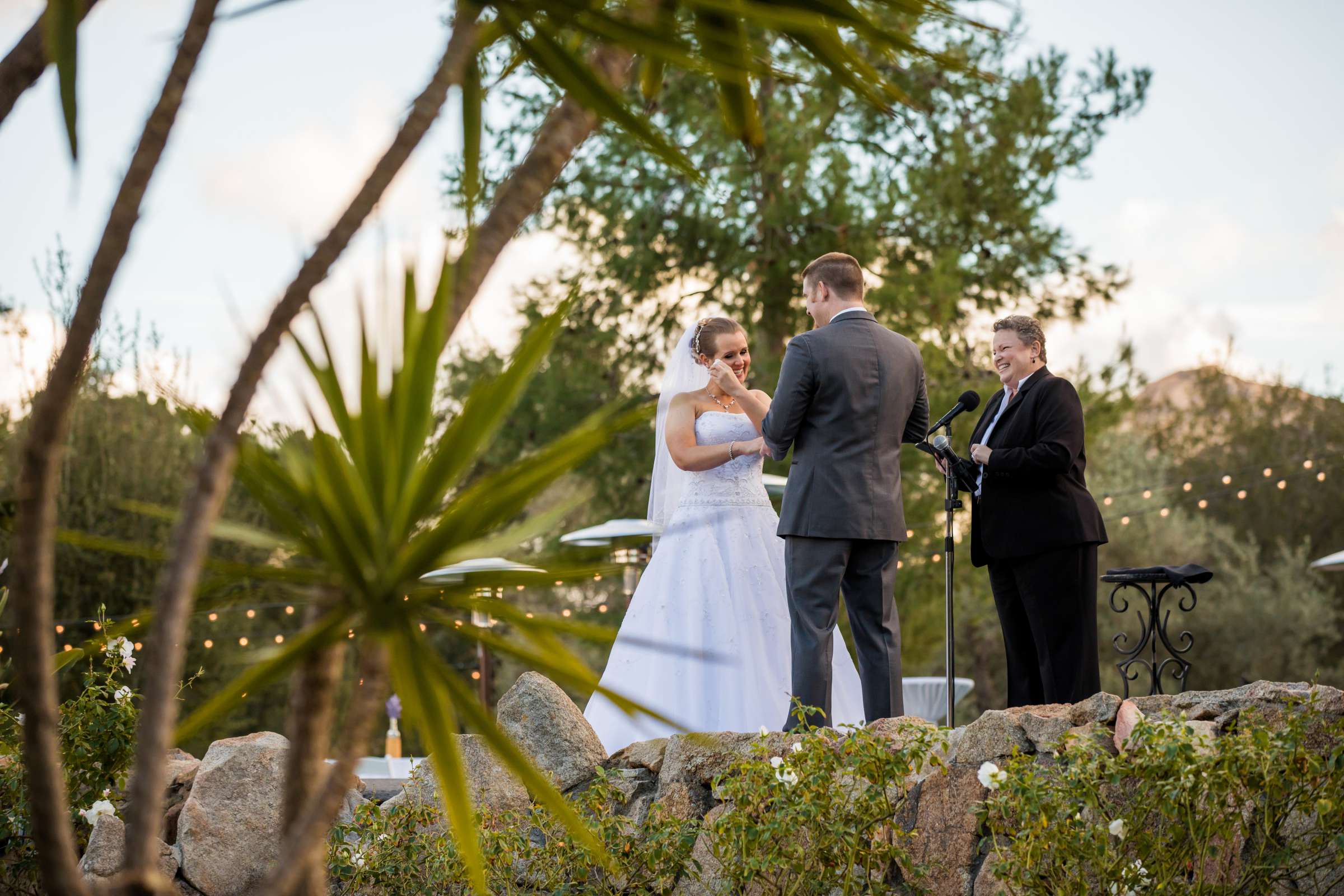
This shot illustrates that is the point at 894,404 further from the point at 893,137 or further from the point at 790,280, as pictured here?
the point at 893,137

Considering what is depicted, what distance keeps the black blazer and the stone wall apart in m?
1.04

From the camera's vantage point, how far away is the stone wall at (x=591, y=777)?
335cm

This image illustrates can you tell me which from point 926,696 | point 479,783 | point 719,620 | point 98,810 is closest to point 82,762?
point 98,810

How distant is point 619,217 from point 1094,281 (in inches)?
185

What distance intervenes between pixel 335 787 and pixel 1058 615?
3.57 meters

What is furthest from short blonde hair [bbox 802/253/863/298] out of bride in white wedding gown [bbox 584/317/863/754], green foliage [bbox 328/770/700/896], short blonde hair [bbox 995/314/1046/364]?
green foliage [bbox 328/770/700/896]

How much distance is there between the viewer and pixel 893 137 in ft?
41.3

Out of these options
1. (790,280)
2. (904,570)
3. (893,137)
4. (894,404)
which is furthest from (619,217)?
(894,404)

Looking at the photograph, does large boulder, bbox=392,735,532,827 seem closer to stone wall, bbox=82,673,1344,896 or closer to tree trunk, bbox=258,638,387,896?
stone wall, bbox=82,673,1344,896

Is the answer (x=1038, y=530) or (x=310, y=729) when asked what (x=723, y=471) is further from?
(x=310, y=729)

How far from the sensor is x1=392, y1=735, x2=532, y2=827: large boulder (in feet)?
13.1

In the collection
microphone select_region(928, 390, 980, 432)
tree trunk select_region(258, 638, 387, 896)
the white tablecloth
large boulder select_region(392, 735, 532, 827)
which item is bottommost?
large boulder select_region(392, 735, 532, 827)

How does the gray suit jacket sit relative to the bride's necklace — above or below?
below

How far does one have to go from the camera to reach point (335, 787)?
52.1 inches
